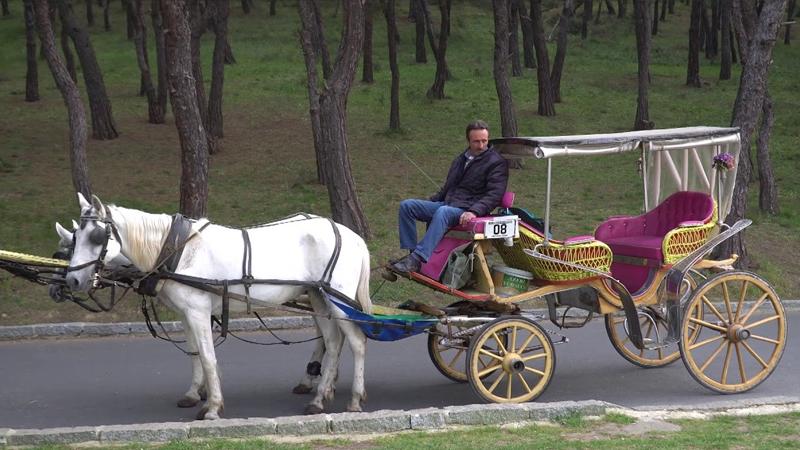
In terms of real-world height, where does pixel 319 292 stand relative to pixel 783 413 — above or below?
above

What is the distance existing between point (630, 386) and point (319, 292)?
10.3 ft

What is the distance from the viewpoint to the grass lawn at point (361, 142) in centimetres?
1611

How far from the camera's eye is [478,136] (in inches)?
350

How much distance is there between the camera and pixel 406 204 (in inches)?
347

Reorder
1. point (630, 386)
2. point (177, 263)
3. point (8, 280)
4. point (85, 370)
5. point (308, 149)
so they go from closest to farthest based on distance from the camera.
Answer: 1. point (177, 263)
2. point (630, 386)
3. point (85, 370)
4. point (8, 280)
5. point (308, 149)

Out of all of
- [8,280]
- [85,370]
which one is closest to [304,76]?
[8,280]

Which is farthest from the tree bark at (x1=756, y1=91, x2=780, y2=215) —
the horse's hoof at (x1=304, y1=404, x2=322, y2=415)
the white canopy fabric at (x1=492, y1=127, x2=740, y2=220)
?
the horse's hoof at (x1=304, y1=404, x2=322, y2=415)

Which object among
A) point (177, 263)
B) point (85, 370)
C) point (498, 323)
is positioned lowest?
point (85, 370)

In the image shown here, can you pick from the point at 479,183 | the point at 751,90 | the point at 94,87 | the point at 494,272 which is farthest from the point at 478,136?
the point at 94,87

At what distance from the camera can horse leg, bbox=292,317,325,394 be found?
8.99 m

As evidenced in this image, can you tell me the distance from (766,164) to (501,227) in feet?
33.8

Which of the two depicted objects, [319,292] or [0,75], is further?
[0,75]

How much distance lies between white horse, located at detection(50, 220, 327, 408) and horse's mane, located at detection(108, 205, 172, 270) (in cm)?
12

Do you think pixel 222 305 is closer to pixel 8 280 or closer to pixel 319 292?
pixel 319 292
